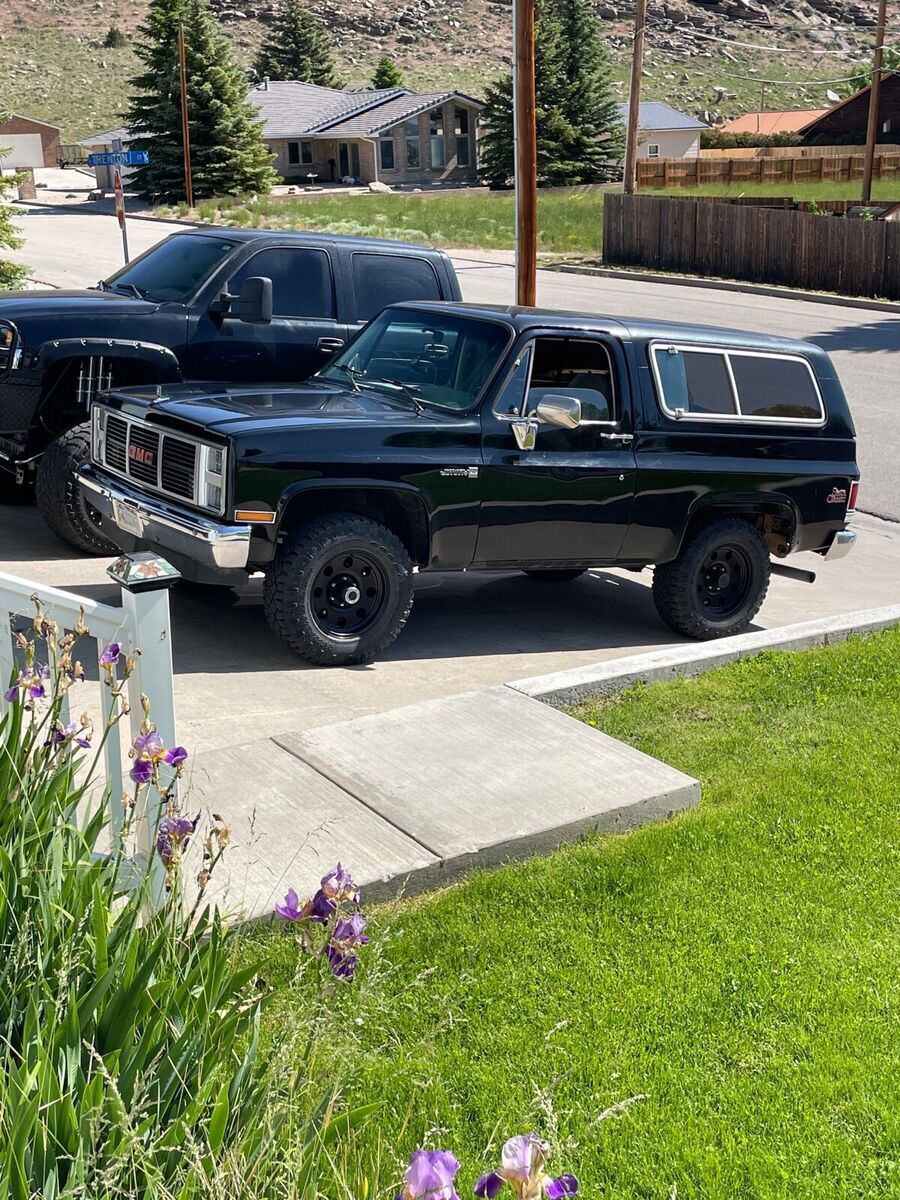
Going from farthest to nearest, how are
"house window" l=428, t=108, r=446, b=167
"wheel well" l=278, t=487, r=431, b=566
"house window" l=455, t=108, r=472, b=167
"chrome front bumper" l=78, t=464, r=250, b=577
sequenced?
"house window" l=455, t=108, r=472, b=167, "house window" l=428, t=108, r=446, b=167, "wheel well" l=278, t=487, r=431, b=566, "chrome front bumper" l=78, t=464, r=250, b=577

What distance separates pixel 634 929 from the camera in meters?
4.72

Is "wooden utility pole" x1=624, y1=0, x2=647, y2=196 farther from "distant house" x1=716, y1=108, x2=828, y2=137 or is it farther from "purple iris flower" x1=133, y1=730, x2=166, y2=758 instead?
"distant house" x1=716, y1=108, x2=828, y2=137

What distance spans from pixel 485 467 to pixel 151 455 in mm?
1774

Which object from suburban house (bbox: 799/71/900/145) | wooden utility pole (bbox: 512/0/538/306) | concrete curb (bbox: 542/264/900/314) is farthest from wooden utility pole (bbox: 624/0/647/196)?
suburban house (bbox: 799/71/900/145)

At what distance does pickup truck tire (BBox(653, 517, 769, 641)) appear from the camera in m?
8.66

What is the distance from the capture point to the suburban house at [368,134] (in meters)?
79.6

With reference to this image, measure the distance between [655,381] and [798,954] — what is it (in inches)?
180

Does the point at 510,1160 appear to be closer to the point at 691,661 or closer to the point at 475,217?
the point at 691,661

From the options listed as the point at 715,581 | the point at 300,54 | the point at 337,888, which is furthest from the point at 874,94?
the point at 300,54

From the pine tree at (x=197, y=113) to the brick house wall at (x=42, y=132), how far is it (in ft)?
115

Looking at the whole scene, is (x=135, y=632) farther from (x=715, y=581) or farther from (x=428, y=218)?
(x=428, y=218)

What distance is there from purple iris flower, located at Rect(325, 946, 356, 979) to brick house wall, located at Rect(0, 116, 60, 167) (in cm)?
9748

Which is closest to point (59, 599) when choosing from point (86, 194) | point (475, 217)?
point (475, 217)

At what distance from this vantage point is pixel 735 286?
111 ft
